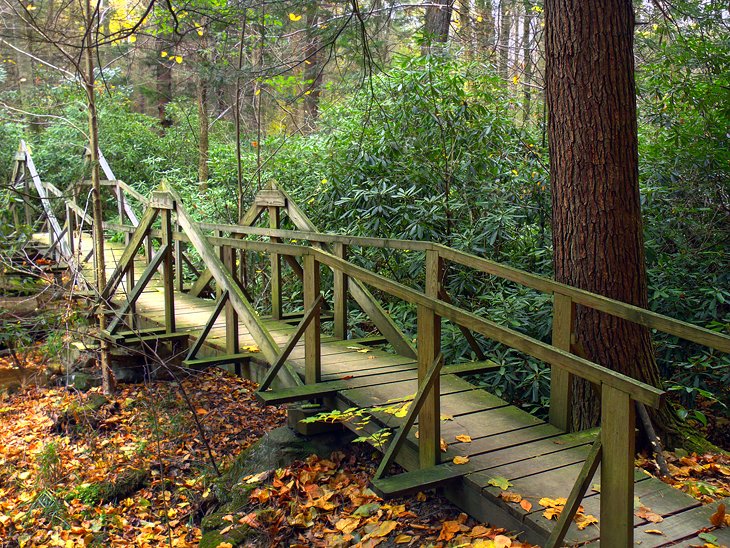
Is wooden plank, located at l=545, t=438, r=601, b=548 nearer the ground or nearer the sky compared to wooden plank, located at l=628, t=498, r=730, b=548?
nearer the sky

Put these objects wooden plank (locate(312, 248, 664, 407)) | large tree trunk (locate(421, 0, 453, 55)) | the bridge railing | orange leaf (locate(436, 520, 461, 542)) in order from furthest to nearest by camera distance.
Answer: large tree trunk (locate(421, 0, 453, 55)) → orange leaf (locate(436, 520, 461, 542)) → the bridge railing → wooden plank (locate(312, 248, 664, 407))

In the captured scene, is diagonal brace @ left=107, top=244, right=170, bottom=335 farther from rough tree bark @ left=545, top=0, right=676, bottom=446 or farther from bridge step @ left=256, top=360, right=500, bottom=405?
rough tree bark @ left=545, top=0, right=676, bottom=446

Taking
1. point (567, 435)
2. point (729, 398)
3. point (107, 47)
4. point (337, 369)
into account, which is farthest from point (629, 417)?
point (107, 47)

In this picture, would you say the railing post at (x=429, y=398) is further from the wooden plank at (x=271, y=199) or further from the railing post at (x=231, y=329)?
the wooden plank at (x=271, y=199)

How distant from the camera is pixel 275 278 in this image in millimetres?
6520

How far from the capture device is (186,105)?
55.8 ft

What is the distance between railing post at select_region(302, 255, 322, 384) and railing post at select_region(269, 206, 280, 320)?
1552 millimetres

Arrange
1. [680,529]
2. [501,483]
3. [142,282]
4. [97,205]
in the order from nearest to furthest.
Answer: [680,529] → [501,483] → [142,282] → [97,205]

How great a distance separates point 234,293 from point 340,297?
92cm

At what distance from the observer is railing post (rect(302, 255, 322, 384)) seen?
15.1 feet

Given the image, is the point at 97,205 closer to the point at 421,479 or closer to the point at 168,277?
the point at 168,277

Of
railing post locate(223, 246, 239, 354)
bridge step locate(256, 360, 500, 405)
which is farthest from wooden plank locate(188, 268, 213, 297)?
bridge step locate(256, 360, 500, 405)

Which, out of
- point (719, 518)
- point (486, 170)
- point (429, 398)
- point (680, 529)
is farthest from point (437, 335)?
point (486, 170)

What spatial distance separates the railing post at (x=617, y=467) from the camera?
254 centimetres
